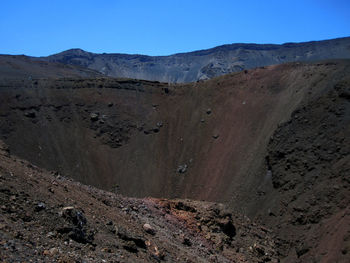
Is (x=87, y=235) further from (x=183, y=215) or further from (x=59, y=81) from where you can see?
(x=59, y=81)

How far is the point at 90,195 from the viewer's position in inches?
551

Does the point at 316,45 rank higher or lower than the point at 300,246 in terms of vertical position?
higher

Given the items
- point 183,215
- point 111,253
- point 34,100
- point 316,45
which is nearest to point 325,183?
point 183,215

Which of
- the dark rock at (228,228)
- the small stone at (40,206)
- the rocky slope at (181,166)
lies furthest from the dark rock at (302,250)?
the small stone at (40,206)

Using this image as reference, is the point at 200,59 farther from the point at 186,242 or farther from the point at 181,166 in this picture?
the point at 186,242

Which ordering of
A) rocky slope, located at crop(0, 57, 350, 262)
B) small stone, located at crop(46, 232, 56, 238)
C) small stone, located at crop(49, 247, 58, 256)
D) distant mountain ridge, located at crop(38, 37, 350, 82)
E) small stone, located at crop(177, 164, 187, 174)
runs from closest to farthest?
small stone, located at crop(49, 247, 58, 256) → small stone, located at crop(46, 232, 56, 238) → rocky slope, located at crop(0, 57, 350, 262) → small stone, located at crop(177, 164, 187, 174) → distant mountain ridge, located at crop(38, 37, 350, 82)

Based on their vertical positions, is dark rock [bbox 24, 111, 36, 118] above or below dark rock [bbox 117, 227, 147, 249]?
above

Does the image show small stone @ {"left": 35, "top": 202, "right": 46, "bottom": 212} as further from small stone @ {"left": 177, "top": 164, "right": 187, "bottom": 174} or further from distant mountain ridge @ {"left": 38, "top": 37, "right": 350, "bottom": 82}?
distant mountain ridge @ {"left": 38, "top": 37, "right": 350, "bottom": 82}

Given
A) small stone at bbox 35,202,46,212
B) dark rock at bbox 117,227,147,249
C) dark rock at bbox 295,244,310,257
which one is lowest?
dark rock at bbox 295,244,310,257

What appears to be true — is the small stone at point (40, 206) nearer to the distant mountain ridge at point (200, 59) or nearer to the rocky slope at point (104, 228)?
the rocky slope at point (104, 228)

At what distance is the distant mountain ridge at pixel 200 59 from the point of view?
101 meters

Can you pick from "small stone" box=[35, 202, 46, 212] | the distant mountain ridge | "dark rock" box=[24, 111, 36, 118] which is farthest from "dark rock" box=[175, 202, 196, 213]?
the distant mountain ridge

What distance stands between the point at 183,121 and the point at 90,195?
26153mm

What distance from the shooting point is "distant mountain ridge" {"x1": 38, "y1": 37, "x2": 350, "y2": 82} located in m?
101
